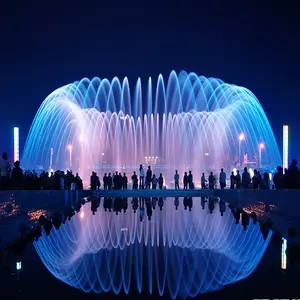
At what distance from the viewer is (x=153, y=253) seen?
8.80m

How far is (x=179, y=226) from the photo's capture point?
12.3m

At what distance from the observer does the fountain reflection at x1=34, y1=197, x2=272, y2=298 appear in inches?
269

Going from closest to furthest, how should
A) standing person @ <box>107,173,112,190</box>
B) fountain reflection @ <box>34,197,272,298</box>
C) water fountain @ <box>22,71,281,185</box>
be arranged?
fountain reflection @ <box>34,197,272,298</box>, standing person @ <box>107,173,112,190</box>, water fountain @ <box>22,71,281,185</box>

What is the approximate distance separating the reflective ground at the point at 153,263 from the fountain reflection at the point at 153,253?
16 mm

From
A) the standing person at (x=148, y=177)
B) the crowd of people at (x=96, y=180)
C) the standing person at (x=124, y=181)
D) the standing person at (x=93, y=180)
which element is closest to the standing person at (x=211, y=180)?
the crowd of people at (x=96, y=180)

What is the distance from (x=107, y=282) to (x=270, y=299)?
8.52ft

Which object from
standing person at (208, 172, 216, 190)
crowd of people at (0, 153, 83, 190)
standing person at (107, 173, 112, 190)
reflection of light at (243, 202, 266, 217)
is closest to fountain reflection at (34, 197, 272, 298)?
reflection of light at (243, 202, 266, 217)

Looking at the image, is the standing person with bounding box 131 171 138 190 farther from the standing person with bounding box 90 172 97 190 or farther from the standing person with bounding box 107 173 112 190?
the standing person with bounding box 90 172 97 190

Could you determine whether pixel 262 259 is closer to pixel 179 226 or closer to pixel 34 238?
pixel 179 226

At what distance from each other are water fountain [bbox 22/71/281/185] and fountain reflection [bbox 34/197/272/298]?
19652mm

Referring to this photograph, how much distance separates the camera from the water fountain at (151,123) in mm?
33344

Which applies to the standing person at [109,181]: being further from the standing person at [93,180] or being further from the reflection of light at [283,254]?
the reflection of light at [283,254]

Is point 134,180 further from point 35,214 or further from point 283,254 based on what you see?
point 283,254

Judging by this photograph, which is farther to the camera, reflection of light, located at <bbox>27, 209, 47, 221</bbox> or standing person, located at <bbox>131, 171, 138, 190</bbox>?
standing person, located at <bbox>131, 171, 138, 190</bbox>
